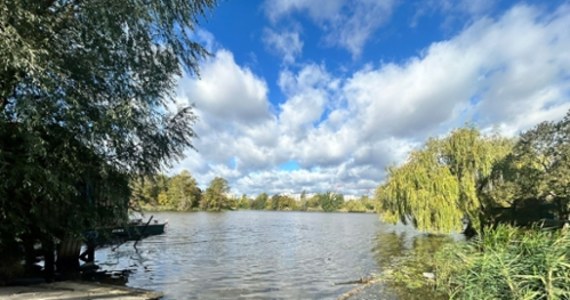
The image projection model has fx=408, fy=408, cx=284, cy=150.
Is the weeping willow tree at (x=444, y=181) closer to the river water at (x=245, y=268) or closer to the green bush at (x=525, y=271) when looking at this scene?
the river water at (x=245, y=268)

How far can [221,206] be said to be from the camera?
100438 millimetres

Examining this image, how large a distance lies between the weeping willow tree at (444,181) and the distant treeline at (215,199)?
1331cm

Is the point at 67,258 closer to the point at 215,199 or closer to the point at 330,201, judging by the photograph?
the point at 215,199

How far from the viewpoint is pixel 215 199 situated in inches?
3868

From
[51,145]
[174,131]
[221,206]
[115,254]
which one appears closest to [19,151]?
[51,145]

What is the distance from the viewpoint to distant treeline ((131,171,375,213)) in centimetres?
1249

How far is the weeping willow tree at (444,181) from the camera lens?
24.0 meters

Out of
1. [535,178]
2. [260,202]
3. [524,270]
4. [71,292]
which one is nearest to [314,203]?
[260,202]

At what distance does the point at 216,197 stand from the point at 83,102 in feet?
301

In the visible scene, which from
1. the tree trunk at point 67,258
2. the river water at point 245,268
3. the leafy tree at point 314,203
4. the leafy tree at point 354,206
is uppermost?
the leafy tree at point 314,203

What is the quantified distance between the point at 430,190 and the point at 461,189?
2438mm

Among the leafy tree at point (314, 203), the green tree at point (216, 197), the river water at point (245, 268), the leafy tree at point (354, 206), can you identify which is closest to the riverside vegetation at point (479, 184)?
the river water at point (245, 268)

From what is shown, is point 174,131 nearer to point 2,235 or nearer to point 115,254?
point 2,235

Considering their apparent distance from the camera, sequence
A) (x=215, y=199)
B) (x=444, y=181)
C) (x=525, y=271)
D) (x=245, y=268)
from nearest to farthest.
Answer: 1. (x=525, y=271)
2. (x=245, y=268)
3. (x=444, y=181)
4. (x=215, y=199)
